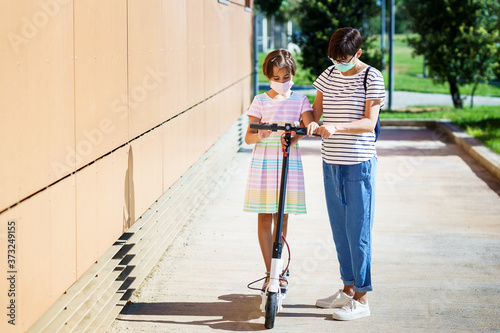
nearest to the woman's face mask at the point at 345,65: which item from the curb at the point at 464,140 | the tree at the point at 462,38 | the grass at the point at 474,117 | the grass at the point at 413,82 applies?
the curb at the point at 464,140

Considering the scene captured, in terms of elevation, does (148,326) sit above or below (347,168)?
below

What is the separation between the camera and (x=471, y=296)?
5887 mm

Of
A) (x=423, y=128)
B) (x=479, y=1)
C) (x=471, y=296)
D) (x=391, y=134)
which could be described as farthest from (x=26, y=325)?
(x=479, y=1)

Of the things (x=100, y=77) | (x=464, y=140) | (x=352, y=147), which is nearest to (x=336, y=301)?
(x=352, y=147)

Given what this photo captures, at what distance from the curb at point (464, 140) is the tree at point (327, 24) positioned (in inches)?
124

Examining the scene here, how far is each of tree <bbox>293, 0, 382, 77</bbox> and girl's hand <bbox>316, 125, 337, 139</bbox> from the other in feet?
54.6

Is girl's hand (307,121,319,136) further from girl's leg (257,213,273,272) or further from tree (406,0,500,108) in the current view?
tree (406,0,500,108)

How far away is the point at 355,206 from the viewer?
17.2ft

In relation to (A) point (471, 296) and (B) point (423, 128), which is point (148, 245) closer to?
(A) point (471, 296)

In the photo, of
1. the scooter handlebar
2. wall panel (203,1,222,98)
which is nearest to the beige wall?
the scooter handlebar

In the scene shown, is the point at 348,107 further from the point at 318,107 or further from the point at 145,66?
the point at 145,66

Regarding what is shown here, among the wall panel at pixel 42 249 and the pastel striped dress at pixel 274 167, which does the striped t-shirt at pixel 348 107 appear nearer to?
the pastel striped dress at pixel 274 167

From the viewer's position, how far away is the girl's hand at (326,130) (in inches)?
190

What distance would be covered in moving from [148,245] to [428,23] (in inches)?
658
